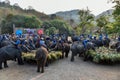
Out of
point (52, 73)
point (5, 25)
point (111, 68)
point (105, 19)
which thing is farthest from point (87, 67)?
point (5, 25)

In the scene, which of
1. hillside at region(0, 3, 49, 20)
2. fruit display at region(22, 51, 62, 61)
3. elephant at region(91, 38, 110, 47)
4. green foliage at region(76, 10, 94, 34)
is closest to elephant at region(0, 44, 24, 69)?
fruit display at region(22, 51, 62, 61)

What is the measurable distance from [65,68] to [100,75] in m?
2.45

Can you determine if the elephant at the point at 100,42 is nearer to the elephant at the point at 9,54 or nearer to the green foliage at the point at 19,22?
the elephant at the point at 9,54

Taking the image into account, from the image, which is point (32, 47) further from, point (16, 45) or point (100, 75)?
point (100, 75)

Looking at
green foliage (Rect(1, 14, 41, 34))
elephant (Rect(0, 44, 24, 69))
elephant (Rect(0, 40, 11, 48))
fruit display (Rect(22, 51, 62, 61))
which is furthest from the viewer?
green foliage (Rect(1, 14, 41, 34))

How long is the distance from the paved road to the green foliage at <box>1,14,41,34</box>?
34.5m

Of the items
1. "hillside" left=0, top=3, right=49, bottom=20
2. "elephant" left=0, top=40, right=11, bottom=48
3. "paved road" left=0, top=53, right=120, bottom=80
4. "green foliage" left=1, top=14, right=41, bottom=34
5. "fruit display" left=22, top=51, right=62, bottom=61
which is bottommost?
"paved road" left=0, top=53, right=120, bottom=80

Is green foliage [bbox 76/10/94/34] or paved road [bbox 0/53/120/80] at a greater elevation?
green foliage [bbox 76/10/94/34]

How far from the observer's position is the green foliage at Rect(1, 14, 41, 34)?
49375 millimetres

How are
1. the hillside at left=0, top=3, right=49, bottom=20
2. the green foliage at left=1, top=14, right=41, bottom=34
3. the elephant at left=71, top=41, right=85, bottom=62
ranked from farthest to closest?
1. the hillside at left=0, top=3, right=49, bottom=20
2. the green foliage at left=1, top=14, right=41, bottom=34
3. the elephant at left=71, top=41, right=85, bottom=62

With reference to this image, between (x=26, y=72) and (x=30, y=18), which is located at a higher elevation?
(x=30, y=18)

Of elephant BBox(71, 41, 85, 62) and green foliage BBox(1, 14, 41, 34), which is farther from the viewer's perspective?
green foliage BBox(1, 14, 41, 34)

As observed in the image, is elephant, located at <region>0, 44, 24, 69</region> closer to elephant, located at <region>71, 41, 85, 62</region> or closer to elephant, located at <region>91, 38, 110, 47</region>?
elephant, located at <region>71, 41, 85, 62</region>

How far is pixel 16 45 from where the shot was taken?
14.7m
